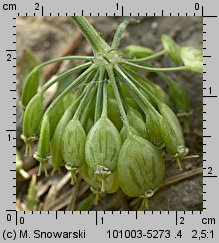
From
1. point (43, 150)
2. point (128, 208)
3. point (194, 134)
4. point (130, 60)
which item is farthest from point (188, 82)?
point (43, 150)

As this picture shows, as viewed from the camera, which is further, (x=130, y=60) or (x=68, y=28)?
(x=68, y=28)

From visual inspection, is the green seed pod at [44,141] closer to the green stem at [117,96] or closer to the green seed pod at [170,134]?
the green stem at [117,96]

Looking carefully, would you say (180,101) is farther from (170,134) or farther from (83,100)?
(83,100)

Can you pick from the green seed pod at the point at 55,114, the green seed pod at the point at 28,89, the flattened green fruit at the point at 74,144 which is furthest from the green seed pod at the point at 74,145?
the green seed pod at the point at 28,89

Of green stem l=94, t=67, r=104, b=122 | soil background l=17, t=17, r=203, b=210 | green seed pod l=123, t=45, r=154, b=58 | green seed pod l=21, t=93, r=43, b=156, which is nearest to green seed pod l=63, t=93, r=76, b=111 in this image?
green seed pod l=21, t=93, r=43, b=156

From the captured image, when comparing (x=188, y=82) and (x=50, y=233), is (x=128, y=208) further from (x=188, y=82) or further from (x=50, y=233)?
(x=188, y=82)

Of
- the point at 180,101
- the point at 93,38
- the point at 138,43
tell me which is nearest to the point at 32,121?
the point at 93,38
